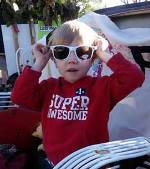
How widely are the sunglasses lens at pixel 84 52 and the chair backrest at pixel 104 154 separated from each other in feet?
1.55

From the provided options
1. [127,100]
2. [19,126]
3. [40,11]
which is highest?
[127,100]

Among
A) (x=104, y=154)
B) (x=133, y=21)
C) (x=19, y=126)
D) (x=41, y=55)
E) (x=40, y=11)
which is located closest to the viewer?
(x=104, y=154)

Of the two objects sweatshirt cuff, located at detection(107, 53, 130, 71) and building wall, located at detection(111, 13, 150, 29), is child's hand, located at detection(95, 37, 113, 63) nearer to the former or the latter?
sweatshirt cuff, located at detection(107, 53, 130, 71)

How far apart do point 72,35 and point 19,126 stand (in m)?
1.11

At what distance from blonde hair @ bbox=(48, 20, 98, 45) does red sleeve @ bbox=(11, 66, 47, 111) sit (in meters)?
0.21

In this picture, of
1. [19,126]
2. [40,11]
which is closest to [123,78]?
[19,126]

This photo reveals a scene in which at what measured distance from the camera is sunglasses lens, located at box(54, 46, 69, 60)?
92.9 inches

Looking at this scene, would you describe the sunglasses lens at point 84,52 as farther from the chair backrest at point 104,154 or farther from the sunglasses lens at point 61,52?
the chair backrest at point 104,154

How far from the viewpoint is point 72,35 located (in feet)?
7.89

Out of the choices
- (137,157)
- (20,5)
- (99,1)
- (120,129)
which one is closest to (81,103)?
(137,157)

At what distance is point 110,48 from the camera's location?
9.16 feet

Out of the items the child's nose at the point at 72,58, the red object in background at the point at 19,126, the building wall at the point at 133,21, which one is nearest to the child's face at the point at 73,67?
the child's nose at the point at 72,58

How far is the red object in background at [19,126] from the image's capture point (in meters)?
3.28

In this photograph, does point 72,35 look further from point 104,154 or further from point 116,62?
point 104,154
